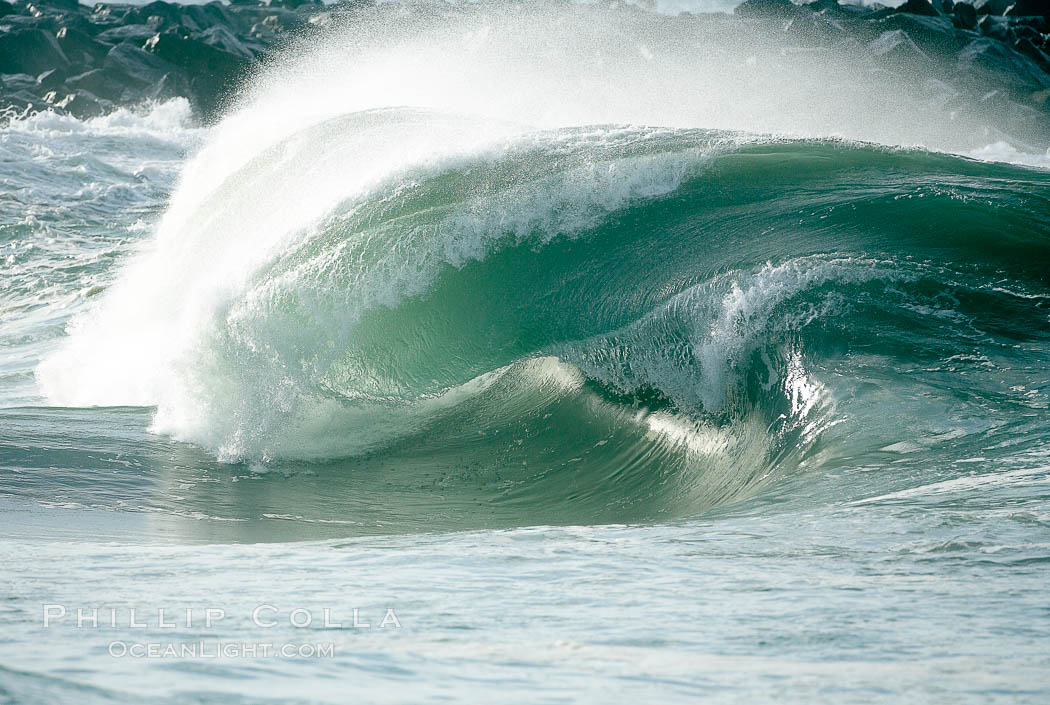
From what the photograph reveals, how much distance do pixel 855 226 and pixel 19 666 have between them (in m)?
4.89

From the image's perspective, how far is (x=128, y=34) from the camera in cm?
4159

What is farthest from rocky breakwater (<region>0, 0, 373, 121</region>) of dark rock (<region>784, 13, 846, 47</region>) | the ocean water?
the ocean water

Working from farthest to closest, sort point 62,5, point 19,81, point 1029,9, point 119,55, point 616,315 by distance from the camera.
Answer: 1. point 62,5
2. point 119,55
3. point 1029,9
4. point 19,81
5. point 616,315

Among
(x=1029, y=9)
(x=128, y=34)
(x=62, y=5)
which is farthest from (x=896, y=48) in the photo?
(x=62, y=5)

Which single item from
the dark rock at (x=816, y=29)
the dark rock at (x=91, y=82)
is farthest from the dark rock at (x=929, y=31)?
the dark rock at (x=91, y=82)

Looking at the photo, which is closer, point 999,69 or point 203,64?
point 999,69

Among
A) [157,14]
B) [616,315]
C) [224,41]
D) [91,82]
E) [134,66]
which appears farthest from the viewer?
[157,14]

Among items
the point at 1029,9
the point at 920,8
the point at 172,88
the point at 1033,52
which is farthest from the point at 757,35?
the point at 172,88

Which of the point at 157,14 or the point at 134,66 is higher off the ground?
the point at 157,14

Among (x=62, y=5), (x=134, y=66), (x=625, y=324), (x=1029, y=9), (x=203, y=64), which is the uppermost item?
(x=62, y=5)

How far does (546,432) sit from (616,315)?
78cm

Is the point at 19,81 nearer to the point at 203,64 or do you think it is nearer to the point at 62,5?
the point at 203,64

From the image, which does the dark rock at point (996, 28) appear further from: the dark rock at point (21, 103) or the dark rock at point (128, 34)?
the dark rock at point (21, 103)

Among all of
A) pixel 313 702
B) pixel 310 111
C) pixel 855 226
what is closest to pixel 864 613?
pixel 313 702
